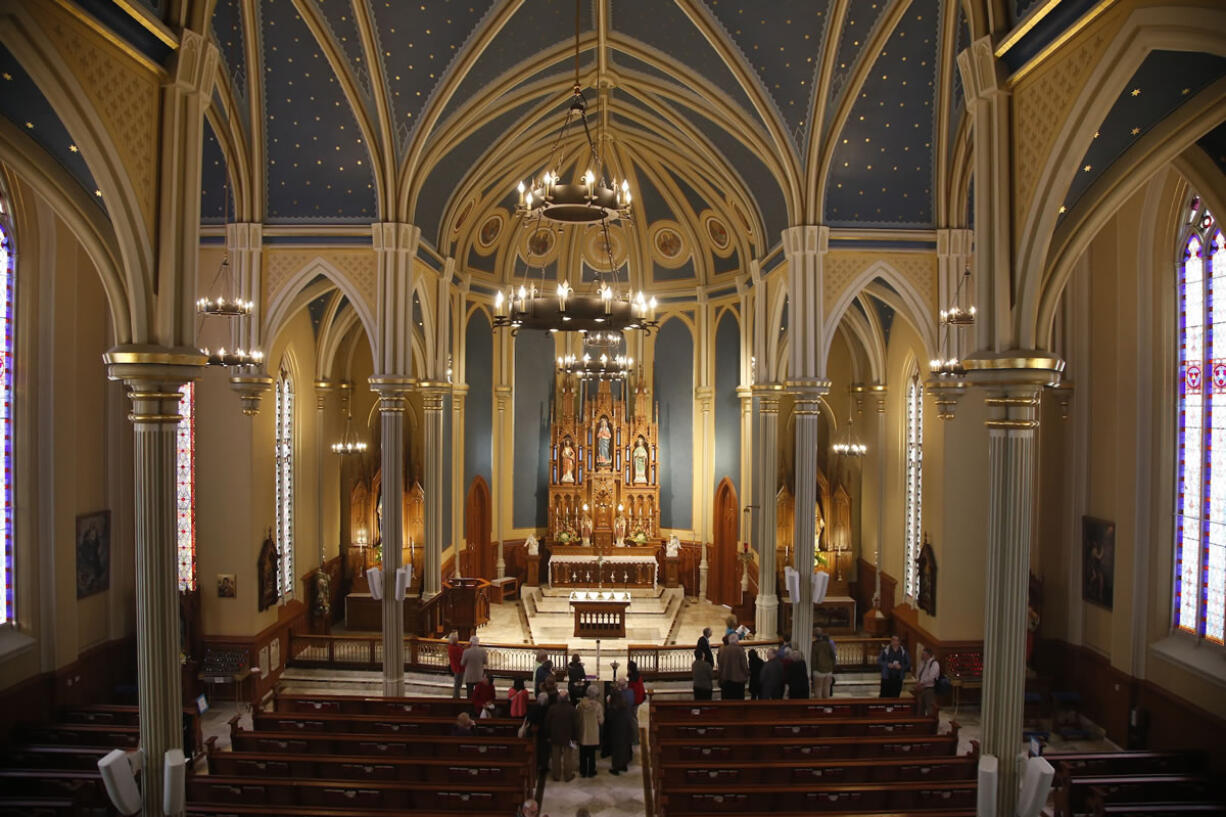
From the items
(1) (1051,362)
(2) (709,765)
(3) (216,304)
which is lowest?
(2) (709,765)

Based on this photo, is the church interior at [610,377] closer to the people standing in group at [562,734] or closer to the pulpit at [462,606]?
the pulpit at [462,606]

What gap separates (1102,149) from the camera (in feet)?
27.7

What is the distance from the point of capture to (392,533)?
15.4 m

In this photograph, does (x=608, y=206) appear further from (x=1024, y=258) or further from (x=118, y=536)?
(x=118, y=536)

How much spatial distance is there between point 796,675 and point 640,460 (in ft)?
41.9

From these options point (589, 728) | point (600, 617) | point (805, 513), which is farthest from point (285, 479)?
point (805, 513)

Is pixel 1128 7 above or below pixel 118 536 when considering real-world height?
above

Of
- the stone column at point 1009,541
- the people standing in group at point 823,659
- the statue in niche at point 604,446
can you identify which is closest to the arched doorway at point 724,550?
the statue in niche at point 604,446

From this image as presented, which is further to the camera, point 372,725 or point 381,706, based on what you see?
point 381,706

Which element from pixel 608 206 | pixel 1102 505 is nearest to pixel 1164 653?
pixel 1102 505

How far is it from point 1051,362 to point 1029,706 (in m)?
8.35

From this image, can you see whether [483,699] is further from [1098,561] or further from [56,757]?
[1098,561]

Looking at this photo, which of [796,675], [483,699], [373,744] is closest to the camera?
[373,744]

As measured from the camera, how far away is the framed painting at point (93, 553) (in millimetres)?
13844
